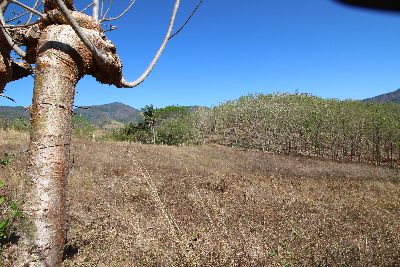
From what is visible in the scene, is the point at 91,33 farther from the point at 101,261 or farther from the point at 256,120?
the point at 256,120

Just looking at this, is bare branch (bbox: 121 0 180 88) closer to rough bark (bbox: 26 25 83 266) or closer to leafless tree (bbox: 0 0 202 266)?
leafless tree (bbox: 0 0 202 266)

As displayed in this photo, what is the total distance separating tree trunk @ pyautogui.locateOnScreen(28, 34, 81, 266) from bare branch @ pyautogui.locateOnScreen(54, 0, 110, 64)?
0.69 ft

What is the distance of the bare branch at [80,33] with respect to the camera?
196 cm

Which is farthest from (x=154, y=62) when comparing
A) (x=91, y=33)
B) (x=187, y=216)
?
(x=187, y=216)

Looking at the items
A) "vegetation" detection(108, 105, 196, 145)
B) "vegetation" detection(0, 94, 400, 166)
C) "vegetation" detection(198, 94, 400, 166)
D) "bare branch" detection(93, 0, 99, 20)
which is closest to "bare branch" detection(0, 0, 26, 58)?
"bare branch" detection(93, 0, 99, 20)

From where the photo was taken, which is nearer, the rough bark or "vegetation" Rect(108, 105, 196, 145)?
the rough bark

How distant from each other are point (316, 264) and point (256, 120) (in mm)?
58644

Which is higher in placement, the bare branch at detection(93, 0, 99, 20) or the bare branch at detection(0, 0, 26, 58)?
the bare branch at detection(93, 0, 99, 20)

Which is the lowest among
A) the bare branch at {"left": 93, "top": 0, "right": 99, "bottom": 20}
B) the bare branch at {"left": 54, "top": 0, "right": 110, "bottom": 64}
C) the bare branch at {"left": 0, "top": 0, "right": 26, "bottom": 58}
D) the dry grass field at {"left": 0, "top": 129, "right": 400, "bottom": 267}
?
the dry grass field at {"left": 0, "top": 129, "right": 400, "bottom": 267}

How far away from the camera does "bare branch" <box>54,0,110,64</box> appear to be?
196cm

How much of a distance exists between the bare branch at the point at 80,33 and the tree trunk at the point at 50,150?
21cm

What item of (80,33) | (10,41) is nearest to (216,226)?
(10,41)

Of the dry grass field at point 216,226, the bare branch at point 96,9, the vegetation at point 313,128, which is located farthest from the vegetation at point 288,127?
the bare branch at point 96,9

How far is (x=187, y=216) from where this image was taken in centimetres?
713
